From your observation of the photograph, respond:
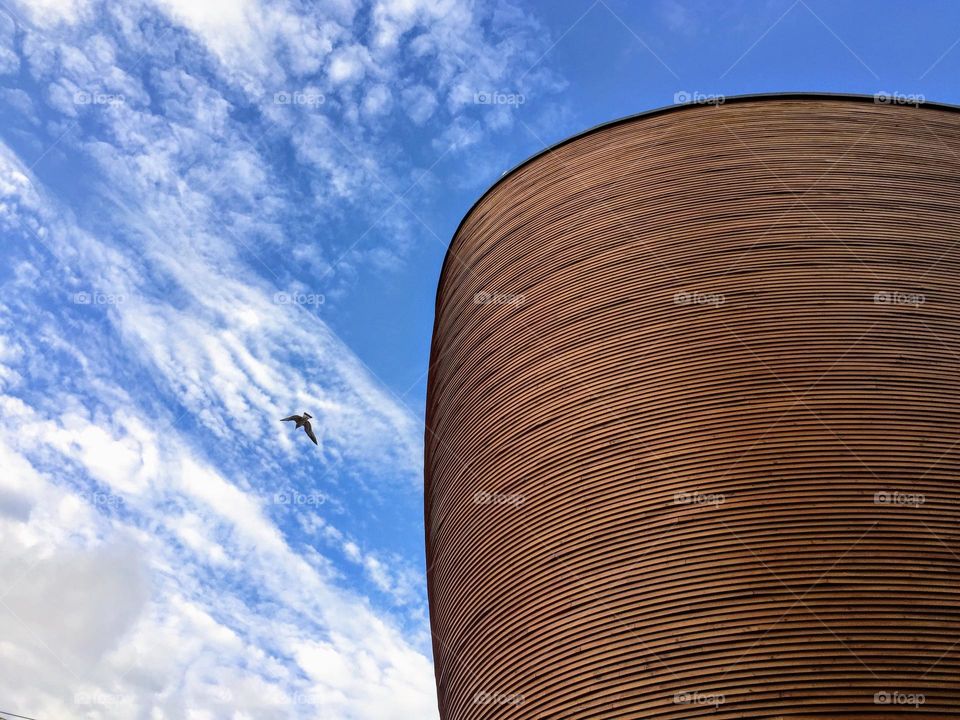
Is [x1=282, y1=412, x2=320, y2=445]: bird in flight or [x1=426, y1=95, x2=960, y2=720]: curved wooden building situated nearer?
[x1=426, y1=95, x2=960, y2=720]: curved wooden building

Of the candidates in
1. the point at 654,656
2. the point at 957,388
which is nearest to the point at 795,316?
the point at 957,388

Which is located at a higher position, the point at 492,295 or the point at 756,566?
the point at 492,295

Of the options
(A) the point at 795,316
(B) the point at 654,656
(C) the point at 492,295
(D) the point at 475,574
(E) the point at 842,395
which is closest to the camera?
(B) the point at 654,656

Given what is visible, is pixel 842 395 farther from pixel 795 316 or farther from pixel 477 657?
pixel 477 657

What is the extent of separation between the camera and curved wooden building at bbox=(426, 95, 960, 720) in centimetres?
865

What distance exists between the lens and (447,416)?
1432 cm

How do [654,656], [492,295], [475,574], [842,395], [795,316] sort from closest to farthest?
[654,656] < [842,395] < [795,316] < [475,574] < [492,295]

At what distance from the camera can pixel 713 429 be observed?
1010 cm

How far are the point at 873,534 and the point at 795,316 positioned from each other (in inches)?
128

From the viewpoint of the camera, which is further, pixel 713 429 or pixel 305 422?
pixel 305 422

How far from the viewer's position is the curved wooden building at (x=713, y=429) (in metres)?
8.65

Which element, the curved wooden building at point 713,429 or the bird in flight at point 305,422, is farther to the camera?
the bird in flight at point 305,422

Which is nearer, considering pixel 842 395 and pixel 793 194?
pixel 842 395

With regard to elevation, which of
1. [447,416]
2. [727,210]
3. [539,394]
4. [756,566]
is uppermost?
[727,210]
